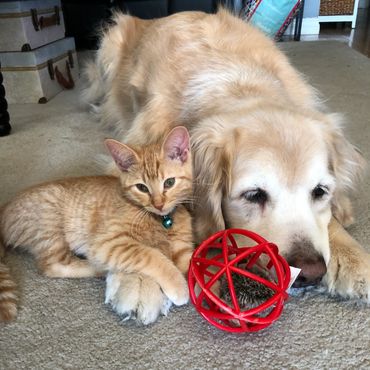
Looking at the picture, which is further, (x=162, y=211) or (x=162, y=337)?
(x=162, y=211)

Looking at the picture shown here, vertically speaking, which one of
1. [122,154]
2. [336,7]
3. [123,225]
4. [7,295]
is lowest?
[336,7]

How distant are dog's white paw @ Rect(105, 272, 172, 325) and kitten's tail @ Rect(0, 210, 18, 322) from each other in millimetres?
251

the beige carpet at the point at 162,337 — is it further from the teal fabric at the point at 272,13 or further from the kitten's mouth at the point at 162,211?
the teal fabric at the point at 272,13

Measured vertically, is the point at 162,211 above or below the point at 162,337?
above

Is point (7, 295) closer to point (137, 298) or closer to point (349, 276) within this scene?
point (137, 298)

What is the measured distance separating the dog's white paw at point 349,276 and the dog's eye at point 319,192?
184mm

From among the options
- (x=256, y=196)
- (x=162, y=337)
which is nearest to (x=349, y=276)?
(x=256, y=196)

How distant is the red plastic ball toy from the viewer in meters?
0.97

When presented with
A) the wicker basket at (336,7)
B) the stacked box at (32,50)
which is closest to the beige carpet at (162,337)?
the stacked box at (32,50)

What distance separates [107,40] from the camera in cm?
278

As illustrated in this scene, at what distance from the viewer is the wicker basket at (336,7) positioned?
22.3ft

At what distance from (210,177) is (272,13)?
3.79 meters

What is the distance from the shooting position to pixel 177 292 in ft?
3.76

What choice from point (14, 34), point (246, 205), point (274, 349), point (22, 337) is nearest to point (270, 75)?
point (246, 205)
